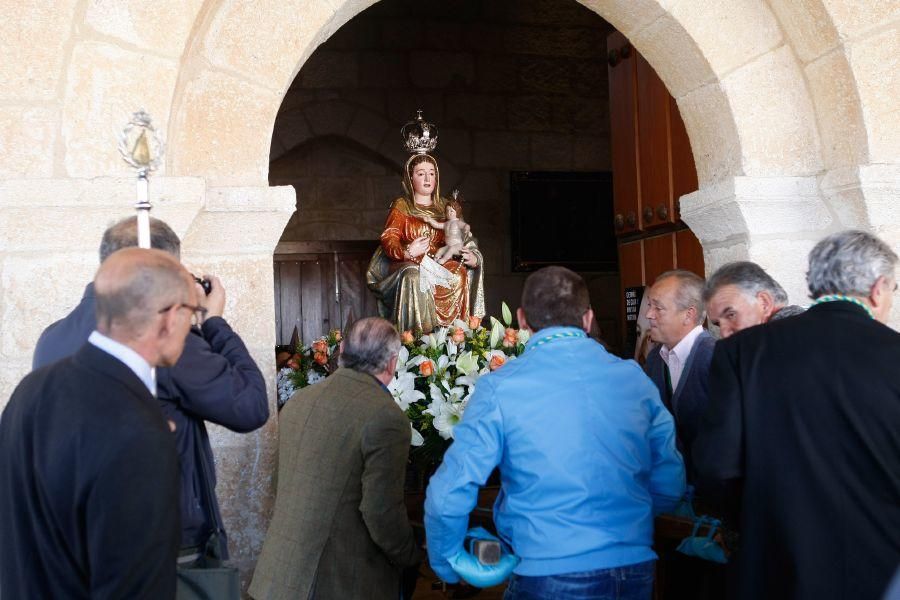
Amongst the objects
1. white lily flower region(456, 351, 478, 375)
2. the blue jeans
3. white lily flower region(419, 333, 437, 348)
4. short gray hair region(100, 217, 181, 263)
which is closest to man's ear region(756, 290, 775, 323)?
the blue jeans

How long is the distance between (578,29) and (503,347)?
501 cm

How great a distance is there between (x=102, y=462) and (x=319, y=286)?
20.7 ft

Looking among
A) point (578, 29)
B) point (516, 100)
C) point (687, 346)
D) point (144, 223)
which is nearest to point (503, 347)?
point (687, 346)

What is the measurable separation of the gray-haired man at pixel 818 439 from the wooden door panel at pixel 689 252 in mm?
2054

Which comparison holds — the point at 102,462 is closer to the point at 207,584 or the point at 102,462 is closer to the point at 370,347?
the point at 207,584

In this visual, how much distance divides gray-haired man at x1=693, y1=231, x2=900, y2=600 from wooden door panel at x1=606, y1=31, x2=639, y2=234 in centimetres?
271

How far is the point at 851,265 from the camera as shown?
7.40 feet

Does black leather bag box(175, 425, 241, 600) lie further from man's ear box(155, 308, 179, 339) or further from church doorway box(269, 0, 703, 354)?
church doorway box(269, 0, 703, 354)

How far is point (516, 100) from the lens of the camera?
8188 mm

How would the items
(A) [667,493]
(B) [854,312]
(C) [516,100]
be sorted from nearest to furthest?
(B) [854,312] → (A) [667,493] → (C) [516,100]

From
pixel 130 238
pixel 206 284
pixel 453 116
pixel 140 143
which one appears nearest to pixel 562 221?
pixel 453 116

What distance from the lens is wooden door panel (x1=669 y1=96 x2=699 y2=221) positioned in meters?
4.50

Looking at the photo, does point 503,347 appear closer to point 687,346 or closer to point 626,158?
point 687,346

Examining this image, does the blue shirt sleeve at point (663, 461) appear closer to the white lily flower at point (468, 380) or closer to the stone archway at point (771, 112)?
the white lily flower at point (468, 380)
